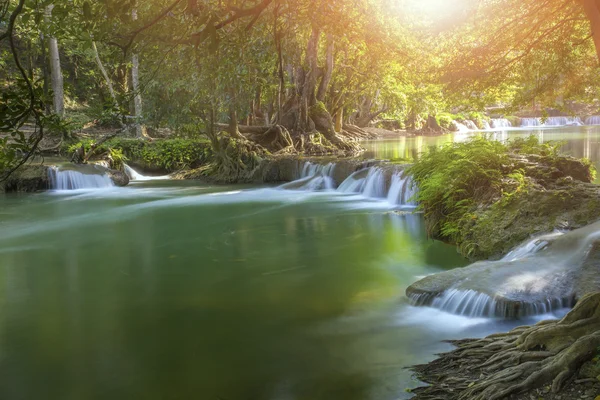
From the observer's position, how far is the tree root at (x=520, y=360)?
3982mm

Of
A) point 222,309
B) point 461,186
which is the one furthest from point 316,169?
point 222,309

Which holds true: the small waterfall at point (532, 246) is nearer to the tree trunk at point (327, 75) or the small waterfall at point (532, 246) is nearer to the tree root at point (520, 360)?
the tree root at point (520, 360)

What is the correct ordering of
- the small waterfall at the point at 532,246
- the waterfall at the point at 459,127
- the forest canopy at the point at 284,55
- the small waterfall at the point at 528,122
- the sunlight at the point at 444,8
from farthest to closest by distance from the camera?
the small waterfall at the point at 528,122 → the waterfall at the point at 459,127 → the sunlight at the point at 444,8 → the small waterfall at the point at 532,246 → the forest canopy at the point at 284,55

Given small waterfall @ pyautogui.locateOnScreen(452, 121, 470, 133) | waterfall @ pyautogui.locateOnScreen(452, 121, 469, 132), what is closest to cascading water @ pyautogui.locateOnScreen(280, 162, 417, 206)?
small waterfall @ pyautogui.locateOnScreen(452, 121, 470, 133)

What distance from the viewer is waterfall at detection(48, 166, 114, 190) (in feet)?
74.7

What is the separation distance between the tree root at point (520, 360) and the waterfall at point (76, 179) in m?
20.4

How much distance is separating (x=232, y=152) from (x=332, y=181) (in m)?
4.95

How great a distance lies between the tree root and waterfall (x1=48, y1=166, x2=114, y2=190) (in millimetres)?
20417

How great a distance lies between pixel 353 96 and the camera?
34.2 metres

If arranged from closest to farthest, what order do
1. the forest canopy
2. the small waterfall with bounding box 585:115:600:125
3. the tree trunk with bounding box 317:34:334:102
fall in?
1. the forest canopy
2. the tree trunk with bounding box 317:34:334:102
3. the small waterfall with bounding box 585:115:600:125

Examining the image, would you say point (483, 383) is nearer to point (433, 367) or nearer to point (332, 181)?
point (433, 367)

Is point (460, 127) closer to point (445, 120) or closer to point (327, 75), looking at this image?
point (445, 120)

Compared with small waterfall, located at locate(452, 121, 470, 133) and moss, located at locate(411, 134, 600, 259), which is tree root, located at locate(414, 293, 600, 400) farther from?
small waterfall, located at locate(452, 121, 470, 133)

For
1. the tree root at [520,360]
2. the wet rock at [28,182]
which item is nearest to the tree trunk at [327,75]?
the wet rock at [28,182]
